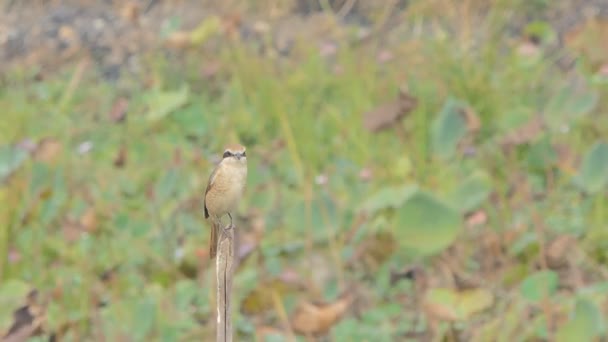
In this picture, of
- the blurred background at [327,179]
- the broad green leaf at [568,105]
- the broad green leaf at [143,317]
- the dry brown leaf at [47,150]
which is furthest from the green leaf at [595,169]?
the dry brown leaf at [47,150]

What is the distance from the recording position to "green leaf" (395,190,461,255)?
8.43ft

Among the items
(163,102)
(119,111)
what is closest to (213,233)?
(163,102)

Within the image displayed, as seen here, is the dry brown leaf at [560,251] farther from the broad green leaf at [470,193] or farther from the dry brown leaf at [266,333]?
the dry brown leaf at [266,333]

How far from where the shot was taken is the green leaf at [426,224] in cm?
257

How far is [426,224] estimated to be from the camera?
2613mm

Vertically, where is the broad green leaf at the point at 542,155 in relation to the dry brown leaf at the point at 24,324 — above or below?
above

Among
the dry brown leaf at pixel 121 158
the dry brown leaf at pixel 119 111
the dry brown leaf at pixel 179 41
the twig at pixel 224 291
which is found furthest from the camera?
the dry brown leaf at pixel 179 41

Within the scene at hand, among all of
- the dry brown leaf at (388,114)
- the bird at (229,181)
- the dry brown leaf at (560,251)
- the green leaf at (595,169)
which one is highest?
the bird at (229,181)

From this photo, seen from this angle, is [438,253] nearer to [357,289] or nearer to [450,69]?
[357,289]

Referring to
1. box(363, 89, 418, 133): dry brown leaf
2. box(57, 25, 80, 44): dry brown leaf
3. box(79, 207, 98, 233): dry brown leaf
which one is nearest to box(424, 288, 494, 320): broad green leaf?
box(363, 89, 418, 133): dry brown leaf

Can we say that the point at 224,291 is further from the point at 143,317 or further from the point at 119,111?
the point at 119,111

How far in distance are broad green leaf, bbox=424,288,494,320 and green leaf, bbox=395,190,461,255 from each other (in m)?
0.16

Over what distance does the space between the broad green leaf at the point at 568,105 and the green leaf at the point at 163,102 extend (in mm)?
1242

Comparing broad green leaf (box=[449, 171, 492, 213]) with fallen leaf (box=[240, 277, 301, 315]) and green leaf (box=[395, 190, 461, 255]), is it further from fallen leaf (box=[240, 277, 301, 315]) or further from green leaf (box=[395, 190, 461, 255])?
fallen leaf (box=[240, 277, 301, 315])
